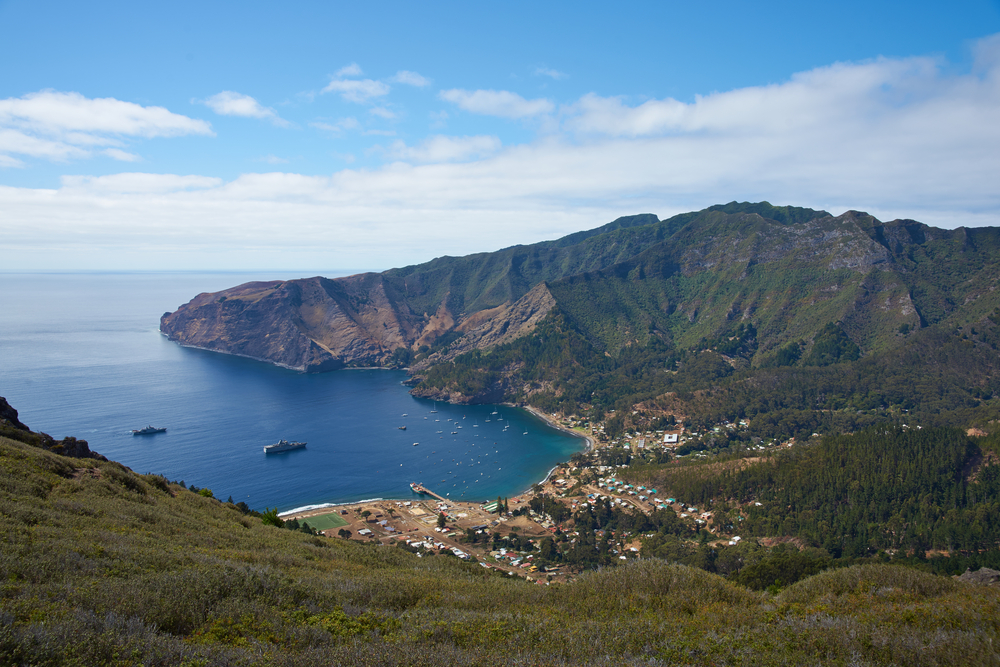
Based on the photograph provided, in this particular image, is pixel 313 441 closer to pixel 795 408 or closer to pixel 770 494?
pixel 770 494

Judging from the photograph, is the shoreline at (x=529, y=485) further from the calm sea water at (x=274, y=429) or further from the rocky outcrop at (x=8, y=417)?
the rocky outcrop at (x=8, y=417)

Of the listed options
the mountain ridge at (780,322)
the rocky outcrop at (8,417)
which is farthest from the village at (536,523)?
the mountain ridge at (780,322)

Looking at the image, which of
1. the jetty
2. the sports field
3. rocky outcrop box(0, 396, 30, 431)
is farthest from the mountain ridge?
rocky outcrop box(0, 396, 30, 431)

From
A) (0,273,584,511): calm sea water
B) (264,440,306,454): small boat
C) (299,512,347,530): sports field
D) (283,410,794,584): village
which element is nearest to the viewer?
(283,410,794,584): village

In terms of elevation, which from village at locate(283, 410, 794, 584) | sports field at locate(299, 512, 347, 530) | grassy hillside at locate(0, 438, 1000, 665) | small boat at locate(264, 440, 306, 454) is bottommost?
village at locate(283, 410, 794, 584)

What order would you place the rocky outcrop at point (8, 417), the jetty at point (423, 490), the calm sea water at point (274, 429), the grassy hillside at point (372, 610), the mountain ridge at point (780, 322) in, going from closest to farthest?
the grassy hillside at point (372, 610) → the rocky outcrop at point (8, 417) → the jetty at point (423, 490) → the calm sea water at point (274, 429) → the mountain ridge at point (780, 322)

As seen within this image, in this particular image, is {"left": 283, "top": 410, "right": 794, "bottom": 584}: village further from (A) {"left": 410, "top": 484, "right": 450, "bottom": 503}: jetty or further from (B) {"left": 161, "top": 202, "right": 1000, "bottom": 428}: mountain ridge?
(B) {"left": 161, "top": 202, "right": 1000, "bottom": 428}: mountain ridge
